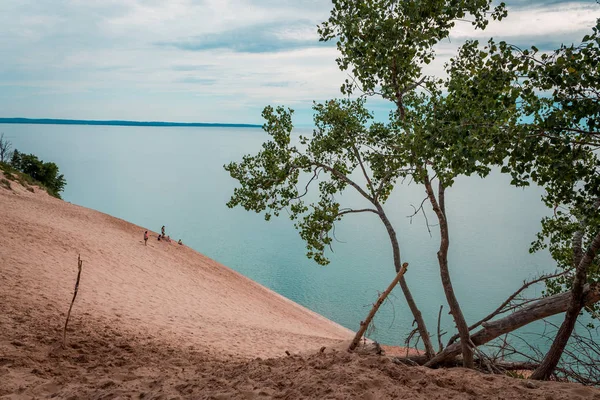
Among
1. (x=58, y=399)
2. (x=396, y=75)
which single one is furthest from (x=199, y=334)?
(x=396, y=75)

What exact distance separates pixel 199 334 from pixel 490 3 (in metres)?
9.71

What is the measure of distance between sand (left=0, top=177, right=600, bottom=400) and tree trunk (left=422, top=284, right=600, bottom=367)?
1.51m

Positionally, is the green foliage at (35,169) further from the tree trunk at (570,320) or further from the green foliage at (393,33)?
the tree trunk at (570,320)

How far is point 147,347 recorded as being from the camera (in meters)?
8.62

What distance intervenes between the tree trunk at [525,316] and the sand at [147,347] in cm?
151

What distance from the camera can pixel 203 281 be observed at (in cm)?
2578

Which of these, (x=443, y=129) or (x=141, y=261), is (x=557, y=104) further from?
(x=141, y=261)

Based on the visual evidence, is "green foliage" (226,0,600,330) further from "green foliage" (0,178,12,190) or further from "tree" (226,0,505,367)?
"green foliage" (0,178,12,190)

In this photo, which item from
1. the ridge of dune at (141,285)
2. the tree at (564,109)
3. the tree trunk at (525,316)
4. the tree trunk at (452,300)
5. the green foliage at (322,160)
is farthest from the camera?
the ridge of dune at (141,285)

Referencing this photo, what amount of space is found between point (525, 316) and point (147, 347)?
6.45 metres

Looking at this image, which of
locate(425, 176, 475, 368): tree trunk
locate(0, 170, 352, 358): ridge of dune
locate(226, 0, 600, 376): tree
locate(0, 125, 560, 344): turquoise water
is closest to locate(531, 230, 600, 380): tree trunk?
locate(226, 0, 600, 376): tree

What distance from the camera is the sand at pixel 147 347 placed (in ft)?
17.5

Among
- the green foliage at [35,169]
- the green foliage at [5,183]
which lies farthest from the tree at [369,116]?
the green foliage at [35,169]

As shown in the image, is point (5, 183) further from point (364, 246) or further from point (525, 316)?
point (525, 316)
